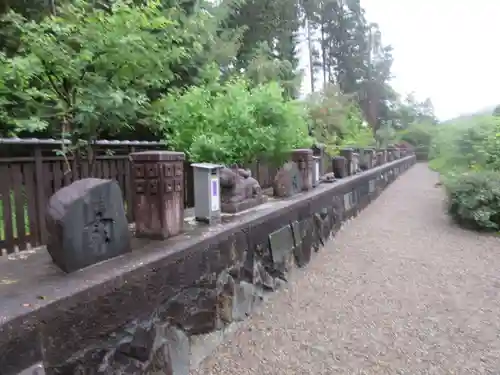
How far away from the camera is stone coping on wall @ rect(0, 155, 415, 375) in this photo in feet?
4.98

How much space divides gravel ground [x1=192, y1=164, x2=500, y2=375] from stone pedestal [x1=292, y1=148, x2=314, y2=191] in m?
0.95

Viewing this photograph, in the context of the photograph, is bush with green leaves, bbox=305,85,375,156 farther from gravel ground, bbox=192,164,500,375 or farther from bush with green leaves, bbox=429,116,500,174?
gravel ground, bbox=192,164,500,375

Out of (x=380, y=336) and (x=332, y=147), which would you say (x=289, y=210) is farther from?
(x=332, y=147)

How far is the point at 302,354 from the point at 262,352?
28cm

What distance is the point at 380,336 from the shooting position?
10.0 ft

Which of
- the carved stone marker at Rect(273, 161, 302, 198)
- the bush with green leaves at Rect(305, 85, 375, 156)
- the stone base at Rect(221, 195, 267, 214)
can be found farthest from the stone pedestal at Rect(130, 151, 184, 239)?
the bush with green leaves at Rect(305, 85, 375, 156)

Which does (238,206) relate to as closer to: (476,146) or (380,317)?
(380,317)

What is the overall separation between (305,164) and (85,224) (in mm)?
3963

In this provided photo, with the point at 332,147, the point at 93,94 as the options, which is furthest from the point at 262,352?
the point at 332,147

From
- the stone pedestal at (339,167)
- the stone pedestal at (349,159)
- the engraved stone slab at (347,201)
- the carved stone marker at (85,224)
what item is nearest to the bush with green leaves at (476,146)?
the stone pedestal at (349,159)

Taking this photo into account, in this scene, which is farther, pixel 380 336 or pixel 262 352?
pixel 380 336

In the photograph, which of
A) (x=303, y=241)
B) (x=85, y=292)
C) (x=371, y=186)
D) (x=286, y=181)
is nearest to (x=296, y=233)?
(x=303, y=241)

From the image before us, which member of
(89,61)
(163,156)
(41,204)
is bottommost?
(41,204)

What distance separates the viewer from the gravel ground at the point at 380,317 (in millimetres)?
2684
